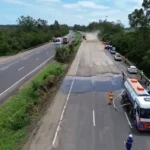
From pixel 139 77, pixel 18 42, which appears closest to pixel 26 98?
pixel 139 77

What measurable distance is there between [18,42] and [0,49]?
49.1 ft

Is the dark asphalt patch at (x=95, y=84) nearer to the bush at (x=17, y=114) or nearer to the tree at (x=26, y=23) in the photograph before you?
the bush at (x=17, y=114)

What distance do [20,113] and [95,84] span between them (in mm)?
16608

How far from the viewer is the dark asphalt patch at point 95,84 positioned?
37.4 meters

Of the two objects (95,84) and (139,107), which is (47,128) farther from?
(95,84)

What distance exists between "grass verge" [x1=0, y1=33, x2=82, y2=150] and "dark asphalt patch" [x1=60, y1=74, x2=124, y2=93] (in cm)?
274

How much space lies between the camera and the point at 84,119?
2559 centimetres

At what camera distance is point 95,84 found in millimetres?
40469

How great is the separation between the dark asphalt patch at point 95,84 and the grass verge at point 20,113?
2.74 m

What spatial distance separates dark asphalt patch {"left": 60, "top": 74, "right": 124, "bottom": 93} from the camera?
37.4m

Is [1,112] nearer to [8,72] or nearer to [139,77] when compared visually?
[8,72]

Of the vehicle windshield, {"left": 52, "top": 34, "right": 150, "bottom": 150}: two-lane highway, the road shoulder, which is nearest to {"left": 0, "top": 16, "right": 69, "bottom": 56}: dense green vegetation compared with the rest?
{"left": 52, "top": 34, "right": 150, "bottom": 150}: two-lane highway

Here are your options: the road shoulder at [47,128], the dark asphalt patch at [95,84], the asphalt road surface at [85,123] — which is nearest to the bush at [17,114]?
the road shoulder at [47,128]

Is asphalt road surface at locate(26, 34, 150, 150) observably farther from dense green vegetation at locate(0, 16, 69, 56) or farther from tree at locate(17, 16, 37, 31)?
tree at locate(17, 16, 37, 31)
